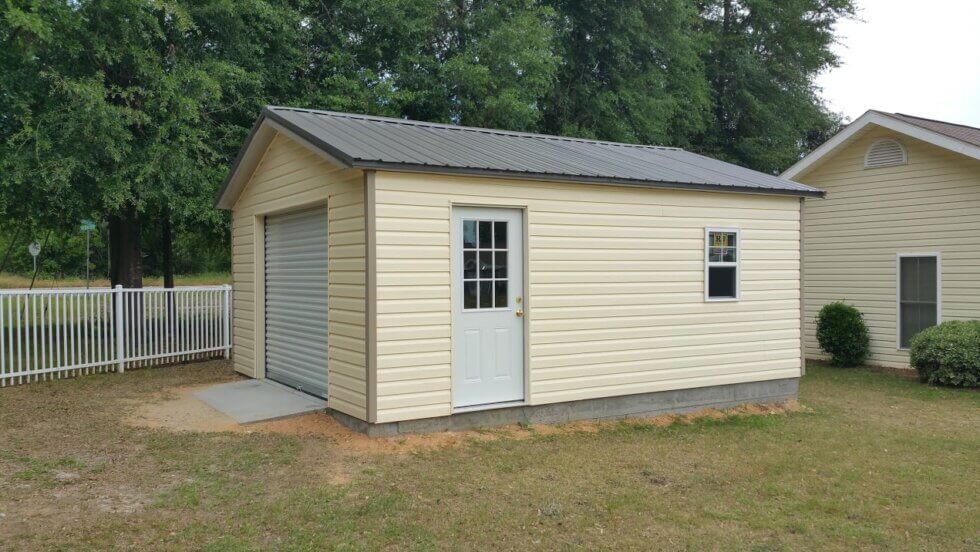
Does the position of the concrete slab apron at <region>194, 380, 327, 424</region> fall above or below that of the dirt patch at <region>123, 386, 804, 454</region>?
above

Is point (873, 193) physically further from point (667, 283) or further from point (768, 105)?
point (768, 105)

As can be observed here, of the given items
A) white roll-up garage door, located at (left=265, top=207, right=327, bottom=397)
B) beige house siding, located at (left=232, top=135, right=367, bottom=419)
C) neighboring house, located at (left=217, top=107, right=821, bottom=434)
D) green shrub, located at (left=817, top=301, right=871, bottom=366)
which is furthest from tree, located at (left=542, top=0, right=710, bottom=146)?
white roll-up garage door, located at (left=265, top=207, right=327, bottom=397)

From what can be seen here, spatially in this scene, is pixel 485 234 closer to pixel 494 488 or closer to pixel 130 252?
pixel 494 488

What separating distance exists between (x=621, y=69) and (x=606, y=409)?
15.5 meters

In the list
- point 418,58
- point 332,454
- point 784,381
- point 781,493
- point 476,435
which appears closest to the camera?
point 781,493

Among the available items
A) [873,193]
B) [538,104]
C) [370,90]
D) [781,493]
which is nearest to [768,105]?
[538,104]

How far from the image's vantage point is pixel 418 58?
1753cm

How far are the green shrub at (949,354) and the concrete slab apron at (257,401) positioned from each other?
9.19 metres

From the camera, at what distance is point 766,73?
24.0 m

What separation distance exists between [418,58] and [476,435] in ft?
42.1

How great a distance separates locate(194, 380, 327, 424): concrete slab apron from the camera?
730cm

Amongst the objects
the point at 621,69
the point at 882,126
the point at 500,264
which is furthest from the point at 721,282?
the point at 621,69

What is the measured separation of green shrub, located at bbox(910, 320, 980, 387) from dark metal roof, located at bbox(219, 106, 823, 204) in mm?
3639

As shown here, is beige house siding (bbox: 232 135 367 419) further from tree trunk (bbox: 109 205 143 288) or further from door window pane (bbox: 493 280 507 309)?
tree trunk (bbox: 109 205 143 288)
